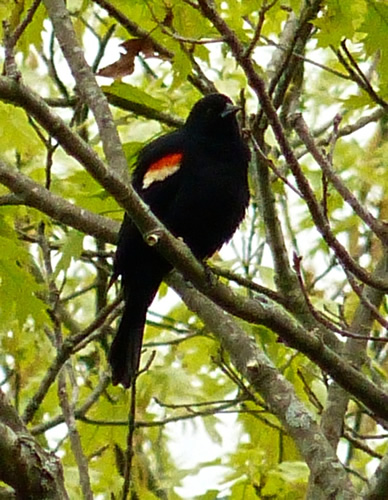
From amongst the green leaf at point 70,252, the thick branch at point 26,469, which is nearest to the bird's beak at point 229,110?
the green leaf at point 70,252

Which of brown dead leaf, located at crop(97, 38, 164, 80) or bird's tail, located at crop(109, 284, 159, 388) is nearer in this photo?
brown dead leaf, located at crop(97, 38, 164, 80)

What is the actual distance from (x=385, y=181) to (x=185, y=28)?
1.48 metres

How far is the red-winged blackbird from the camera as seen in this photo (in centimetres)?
301

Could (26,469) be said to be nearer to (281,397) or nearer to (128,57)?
(281,397)

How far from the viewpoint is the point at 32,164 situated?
389 cm

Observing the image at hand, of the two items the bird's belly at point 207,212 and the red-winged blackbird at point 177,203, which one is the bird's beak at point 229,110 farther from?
the bird's belly at point 207,212

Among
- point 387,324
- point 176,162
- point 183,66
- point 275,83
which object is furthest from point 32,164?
point 387,324

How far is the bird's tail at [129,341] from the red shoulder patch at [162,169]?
359 millimetres

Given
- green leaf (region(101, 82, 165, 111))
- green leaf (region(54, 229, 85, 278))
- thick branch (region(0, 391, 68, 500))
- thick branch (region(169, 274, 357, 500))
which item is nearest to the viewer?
thick branch (region(0, 391, 68, 500))

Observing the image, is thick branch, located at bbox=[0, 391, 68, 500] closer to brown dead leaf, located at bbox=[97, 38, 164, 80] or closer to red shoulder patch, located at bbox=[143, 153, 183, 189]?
brown dead leaf, located at bbox=[97, 38, 164, 80]

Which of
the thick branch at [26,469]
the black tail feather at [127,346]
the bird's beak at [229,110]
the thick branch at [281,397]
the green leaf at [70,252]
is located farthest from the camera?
the bird's beak at [229,110]

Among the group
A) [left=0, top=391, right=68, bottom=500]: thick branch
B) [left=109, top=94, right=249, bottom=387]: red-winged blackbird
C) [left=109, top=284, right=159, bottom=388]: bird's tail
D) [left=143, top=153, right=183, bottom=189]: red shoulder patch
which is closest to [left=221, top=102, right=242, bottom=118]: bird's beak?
[left=109, top=94, right=249, bottom=387]: red-winged blackbird

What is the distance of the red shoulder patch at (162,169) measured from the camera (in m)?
3.02

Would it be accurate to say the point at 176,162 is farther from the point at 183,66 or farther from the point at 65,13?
the point at 65,13
